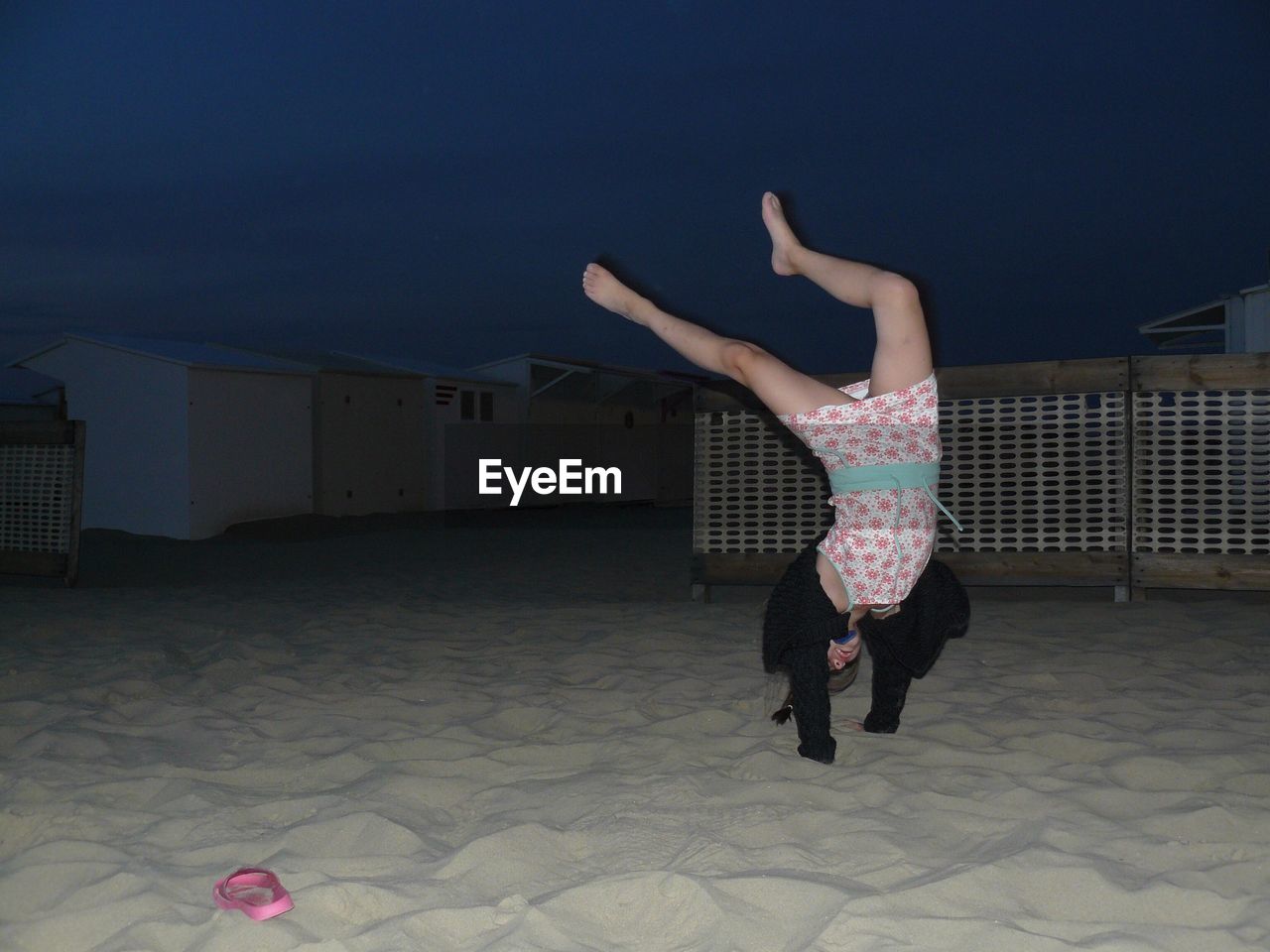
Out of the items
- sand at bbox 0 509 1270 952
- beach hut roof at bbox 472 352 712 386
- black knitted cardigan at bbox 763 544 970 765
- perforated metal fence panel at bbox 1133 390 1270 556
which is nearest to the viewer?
sand at bbox 0 509 1270 952

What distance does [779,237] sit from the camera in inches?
117

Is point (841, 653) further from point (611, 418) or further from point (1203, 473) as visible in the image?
point (611, 418)

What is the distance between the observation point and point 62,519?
9195 mm

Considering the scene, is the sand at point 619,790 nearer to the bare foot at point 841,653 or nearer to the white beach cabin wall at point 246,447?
the bare foot at point 841,653

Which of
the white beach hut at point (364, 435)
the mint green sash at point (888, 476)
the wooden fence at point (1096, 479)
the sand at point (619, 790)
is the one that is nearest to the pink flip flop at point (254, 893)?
the sand at point (619, 790)

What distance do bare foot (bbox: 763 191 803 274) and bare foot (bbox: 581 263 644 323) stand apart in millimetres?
419

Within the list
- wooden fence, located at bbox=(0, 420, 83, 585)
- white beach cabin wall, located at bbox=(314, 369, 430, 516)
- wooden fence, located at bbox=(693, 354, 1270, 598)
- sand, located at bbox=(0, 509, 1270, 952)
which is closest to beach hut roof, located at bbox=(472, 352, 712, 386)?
white beach cabin wall, located at bbox=(314, 369, 430, 516)

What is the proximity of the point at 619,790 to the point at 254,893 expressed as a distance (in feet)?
3.86

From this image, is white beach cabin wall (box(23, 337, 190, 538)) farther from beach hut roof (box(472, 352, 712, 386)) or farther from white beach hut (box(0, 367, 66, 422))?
beach hut roof (box(472, 352, 712, 386))

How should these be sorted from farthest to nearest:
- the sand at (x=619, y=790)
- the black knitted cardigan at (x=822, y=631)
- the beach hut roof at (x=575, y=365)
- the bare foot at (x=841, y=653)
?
the beach hut roof at (x=575, y=365)
the bare foot at (x=841, y=653)
the black knitted cardigan at (x=822, y=631)
the sand at (x=619, y=790)

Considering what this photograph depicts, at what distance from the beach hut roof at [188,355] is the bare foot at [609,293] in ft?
41.8

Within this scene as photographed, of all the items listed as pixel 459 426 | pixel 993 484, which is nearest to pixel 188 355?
pixel 459 426

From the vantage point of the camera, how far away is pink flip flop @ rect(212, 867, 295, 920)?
240 cm

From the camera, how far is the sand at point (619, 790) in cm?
237
